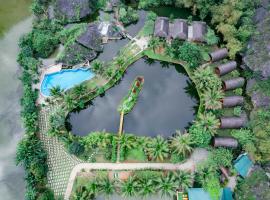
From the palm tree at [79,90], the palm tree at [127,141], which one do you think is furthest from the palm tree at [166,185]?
the palm tree at [79,90]

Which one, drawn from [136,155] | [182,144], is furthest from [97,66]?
[182,144]

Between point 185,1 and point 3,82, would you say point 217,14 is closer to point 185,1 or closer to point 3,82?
point 185,1

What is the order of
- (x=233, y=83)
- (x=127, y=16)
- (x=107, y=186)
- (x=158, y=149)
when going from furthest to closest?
(x=127, y=16)
(x=233, y=83)
(x=158, y=149)
(x=107, y=186)

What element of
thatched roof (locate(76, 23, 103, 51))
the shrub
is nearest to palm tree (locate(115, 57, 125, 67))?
thatched roof (locate(76, 23, 103, 51))

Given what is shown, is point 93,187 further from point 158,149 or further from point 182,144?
point 182,144

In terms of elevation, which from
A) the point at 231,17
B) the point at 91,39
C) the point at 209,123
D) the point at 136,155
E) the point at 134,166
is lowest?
the point at 134,166

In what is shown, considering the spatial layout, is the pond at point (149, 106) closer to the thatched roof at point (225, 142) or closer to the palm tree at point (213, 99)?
the palm tree at point (213, 99)
